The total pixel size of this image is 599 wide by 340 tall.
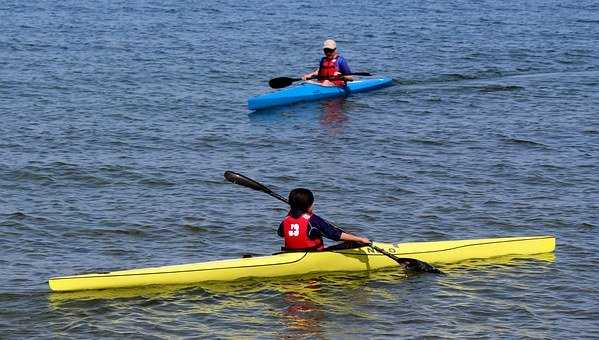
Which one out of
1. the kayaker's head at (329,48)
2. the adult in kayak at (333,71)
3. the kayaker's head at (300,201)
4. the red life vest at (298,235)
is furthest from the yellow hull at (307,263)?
the adult in kayak at (333,71)

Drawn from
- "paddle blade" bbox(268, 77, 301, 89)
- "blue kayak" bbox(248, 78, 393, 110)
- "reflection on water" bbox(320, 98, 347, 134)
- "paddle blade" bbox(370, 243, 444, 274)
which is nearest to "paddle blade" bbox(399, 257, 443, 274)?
"paddle blade" bbox(370, 243, 444, 274)

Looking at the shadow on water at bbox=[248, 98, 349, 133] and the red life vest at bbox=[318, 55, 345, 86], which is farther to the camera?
the red life vest at bbox=[318, 55, 345, 86]

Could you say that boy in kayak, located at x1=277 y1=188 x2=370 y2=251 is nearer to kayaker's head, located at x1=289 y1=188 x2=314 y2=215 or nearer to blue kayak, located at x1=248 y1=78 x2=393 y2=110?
kayaker's head, located at x1=289 y1=188 x2=314 y2=215

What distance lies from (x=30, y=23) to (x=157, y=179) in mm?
20564

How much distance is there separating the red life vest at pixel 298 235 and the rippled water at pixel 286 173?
1.28 ft

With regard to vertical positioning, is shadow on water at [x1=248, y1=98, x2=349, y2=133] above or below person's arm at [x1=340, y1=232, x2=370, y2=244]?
above

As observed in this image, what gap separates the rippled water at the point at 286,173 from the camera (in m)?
11.0

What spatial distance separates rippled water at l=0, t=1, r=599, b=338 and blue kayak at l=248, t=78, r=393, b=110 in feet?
0.84

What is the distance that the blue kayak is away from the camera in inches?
856

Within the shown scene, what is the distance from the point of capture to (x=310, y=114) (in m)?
21.7

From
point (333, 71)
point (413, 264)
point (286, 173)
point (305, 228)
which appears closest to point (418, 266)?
point (413, 264)

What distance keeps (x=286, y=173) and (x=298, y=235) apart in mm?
5502

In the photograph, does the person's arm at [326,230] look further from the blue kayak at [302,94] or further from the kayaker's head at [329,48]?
the kayaker's head at [329,48]

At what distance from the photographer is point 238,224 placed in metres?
14.3
